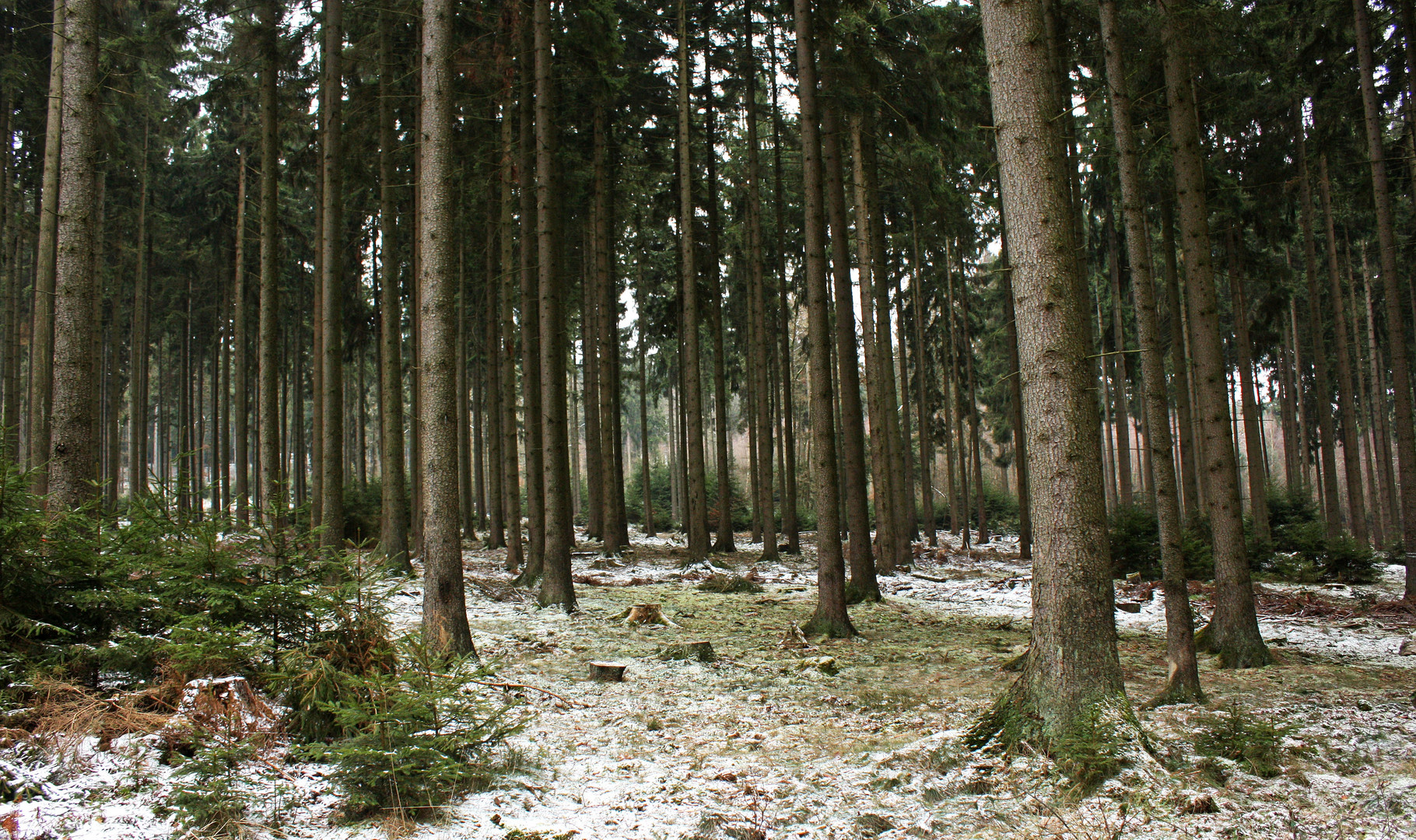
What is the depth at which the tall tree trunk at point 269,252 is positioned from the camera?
10.7 m

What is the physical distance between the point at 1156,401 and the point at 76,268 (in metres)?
9.55

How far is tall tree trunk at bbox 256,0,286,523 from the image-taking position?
35.1 feet

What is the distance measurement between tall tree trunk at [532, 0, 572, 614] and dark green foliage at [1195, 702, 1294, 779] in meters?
7.44

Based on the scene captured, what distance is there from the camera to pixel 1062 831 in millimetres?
3541

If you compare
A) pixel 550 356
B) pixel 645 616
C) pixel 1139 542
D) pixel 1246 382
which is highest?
pixel 550 356

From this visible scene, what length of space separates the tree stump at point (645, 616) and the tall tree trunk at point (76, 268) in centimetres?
580

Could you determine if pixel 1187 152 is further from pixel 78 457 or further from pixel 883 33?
pixel 78 457

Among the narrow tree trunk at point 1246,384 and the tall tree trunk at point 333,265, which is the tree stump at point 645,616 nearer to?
the tall tree trunk at point 333,265

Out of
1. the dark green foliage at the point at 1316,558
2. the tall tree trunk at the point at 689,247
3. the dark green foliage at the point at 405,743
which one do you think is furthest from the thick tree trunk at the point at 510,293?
the dark green foliage at the point at 1316,558

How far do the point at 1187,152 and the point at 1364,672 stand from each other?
5.14 meters

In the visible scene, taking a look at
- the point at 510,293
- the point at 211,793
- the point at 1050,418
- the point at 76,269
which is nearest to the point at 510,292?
the point at 510,293

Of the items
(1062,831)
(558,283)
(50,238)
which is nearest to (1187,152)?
(1062,831)

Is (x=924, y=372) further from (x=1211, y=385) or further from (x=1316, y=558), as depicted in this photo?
(x=1211, y=385)

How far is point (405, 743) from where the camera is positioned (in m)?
3.79
